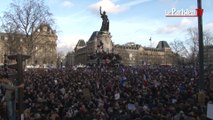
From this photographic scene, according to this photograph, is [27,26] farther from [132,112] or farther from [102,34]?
[132,112]

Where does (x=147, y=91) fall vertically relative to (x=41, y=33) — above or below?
below

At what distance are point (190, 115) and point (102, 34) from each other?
42.7 meters

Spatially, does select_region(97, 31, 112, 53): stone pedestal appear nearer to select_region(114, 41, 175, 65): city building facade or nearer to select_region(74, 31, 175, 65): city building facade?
select_region(74, 31, 175, 65): city building facade

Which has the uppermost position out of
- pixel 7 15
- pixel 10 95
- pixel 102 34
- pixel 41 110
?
pixel 7 15

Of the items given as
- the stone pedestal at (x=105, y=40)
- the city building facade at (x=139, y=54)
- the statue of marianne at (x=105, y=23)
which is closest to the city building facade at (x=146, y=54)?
the city building facade at (x=139, y=54)

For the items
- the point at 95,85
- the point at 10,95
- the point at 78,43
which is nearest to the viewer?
the point at 10,95

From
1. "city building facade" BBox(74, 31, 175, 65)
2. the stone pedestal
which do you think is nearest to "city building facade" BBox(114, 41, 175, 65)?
"city building facade" BBox(74, 31, 175, 65)

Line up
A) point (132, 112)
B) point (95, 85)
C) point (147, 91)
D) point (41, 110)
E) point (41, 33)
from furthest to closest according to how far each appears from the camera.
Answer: point (41, 33), point (95, 85), point (147, 91), point (41, 110), point (132, 112)

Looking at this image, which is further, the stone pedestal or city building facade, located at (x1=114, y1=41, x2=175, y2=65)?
city building facade, located at (x1=114, y1=41, x2=175, y2=65)

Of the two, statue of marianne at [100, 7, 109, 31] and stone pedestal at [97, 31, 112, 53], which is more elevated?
statue of marianne at [100, 7, 109, 31]

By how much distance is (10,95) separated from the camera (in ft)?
27.4

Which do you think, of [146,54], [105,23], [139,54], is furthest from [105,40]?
[146,54]

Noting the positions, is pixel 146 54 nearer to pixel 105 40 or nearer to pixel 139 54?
pixel 139 54

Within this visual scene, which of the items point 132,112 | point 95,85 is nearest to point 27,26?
point 95,85
